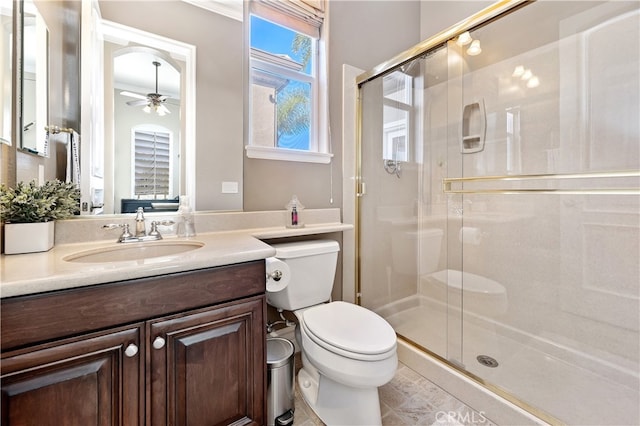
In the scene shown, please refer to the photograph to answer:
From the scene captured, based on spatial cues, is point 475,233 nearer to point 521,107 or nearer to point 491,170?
point 491,170

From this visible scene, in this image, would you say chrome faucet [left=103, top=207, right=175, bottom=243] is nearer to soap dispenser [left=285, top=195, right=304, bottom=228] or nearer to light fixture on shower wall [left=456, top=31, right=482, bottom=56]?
soap dispenser [left=285, top=195, right=304, bottom=228]

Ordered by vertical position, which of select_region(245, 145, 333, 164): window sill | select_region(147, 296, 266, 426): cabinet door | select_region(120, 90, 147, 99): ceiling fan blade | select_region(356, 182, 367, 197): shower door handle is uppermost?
select_region(120, 90, 147, 99): ceiling fan blade

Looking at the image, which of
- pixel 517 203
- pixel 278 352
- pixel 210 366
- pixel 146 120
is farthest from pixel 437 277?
pixel 146 120

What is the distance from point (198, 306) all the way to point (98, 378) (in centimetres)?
29

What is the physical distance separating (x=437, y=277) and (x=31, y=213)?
2274 mm

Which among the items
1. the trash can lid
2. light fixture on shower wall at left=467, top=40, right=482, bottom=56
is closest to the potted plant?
the trash can lid

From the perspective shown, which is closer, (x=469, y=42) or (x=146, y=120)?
(x=146, y=120)

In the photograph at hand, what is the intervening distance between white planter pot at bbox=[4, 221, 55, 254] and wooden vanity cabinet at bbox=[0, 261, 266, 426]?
0.42 m

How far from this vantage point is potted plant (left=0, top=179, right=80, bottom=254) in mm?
895

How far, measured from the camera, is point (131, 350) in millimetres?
770

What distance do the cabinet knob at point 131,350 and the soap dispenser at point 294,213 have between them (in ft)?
3.21

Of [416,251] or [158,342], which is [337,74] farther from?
[158,342]

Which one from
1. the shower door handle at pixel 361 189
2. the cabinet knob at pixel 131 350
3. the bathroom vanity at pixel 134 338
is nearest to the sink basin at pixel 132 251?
the bathroom vanity at pixel 134 338

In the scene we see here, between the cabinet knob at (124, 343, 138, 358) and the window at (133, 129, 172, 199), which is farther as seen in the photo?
the window at (133, 129, 172, 199)
